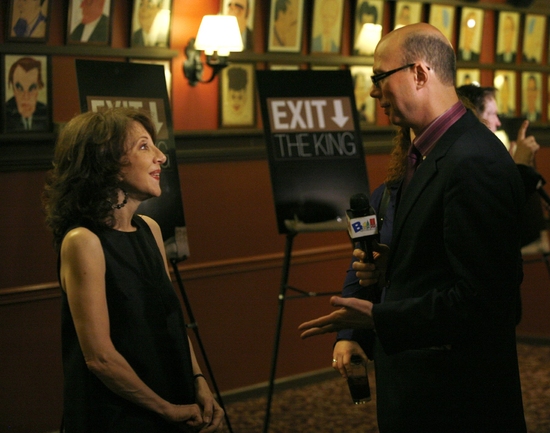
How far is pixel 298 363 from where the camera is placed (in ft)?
17.2

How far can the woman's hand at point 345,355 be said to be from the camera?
2.23 m

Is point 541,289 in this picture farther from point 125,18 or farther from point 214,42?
point 125,18

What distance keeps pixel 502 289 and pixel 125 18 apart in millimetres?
3241

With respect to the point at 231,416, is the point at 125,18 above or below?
above

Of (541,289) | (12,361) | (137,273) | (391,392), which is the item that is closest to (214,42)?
(12,361)

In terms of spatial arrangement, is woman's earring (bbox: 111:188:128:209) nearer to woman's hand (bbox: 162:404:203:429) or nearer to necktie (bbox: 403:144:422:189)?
woman's hand (bbox: 162:404:203:429)

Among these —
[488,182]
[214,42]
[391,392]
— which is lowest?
[391,392]

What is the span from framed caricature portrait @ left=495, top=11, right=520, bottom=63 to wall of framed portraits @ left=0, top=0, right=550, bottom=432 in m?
0.01

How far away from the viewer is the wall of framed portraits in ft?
13.1

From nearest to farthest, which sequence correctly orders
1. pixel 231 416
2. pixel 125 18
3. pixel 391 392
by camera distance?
pixel 391 392 → pixel 125 18 → pixel 231 416

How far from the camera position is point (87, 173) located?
2.24 metres

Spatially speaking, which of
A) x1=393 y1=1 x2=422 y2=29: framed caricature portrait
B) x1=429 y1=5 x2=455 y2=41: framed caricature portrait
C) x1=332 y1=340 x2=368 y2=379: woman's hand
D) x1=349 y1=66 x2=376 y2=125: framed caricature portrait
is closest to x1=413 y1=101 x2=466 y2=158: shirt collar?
x1=332 y1=340 x2=368 y2=379: woman's hand

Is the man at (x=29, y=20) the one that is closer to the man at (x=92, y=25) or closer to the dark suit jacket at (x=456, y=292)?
the man at (x=92, y=25)

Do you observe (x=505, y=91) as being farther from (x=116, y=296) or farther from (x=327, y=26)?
(x=116, y=296)
